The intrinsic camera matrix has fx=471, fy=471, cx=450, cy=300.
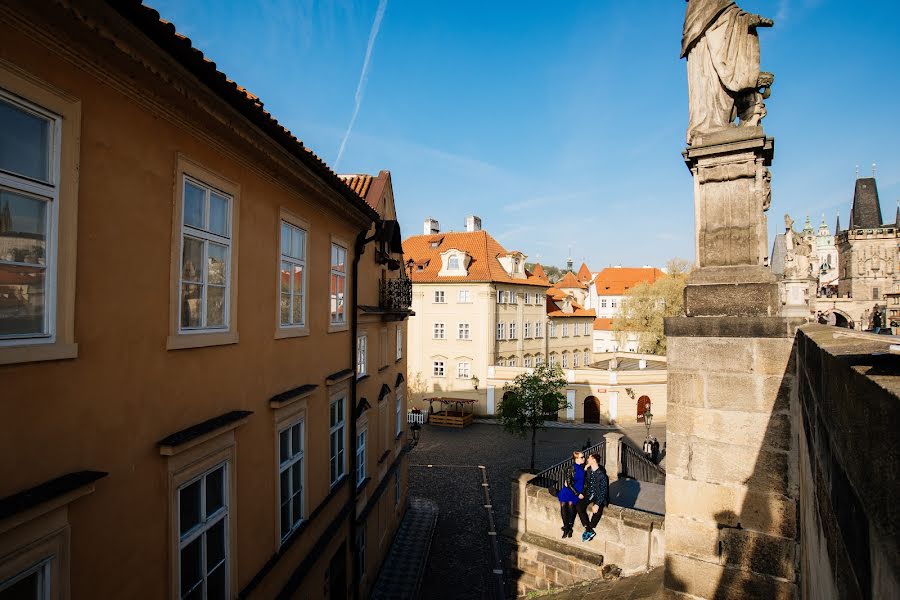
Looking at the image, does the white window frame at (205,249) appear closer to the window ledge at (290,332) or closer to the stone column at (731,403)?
the window ledge at (290,332)

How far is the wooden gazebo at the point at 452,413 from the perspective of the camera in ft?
98.8

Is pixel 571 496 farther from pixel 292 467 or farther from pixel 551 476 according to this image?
pixel 292 467

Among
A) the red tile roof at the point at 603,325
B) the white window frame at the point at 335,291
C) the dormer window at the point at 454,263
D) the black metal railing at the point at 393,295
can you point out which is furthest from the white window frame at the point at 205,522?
the red tile roof at the point at 603,325

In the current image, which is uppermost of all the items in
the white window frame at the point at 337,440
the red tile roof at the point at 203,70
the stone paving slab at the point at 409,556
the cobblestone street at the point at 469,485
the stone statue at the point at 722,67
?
the stone statue at the point at 722,67

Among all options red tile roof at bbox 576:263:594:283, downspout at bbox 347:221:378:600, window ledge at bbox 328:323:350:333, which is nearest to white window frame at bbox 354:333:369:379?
downspout at bbox 347:221:378:600

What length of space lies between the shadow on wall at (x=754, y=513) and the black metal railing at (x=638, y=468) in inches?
390

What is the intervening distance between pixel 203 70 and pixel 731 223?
17.7 feet

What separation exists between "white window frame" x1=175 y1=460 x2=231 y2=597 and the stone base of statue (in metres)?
5.28

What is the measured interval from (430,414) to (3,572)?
29231mm

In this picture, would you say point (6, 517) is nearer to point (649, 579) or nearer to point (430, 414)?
point (649, 579)

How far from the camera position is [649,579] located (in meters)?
7.13

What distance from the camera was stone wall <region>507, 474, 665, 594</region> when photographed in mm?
8703

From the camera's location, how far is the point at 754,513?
15.0 ft

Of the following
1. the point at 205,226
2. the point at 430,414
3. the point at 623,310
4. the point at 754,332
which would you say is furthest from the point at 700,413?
the point at 623,310
